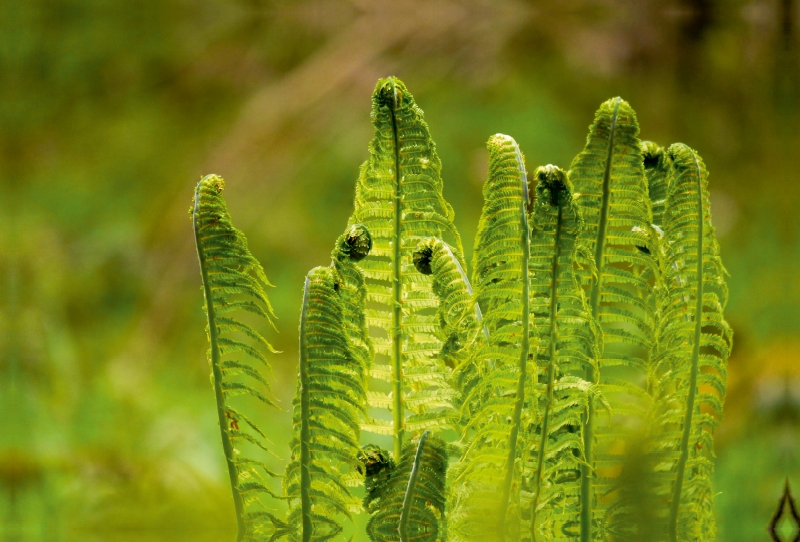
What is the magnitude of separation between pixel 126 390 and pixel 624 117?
1.45 metres

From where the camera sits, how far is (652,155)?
310 millimetres

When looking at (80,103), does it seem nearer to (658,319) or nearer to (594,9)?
(594,9)

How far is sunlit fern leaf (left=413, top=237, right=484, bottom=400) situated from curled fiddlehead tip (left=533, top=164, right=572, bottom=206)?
0.14 ft

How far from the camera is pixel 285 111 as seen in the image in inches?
70.0

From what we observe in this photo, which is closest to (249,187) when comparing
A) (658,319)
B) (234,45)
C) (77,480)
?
(234,45)

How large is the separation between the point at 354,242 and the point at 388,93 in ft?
0.19

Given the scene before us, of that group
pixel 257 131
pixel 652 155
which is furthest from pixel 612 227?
pixel 257 131

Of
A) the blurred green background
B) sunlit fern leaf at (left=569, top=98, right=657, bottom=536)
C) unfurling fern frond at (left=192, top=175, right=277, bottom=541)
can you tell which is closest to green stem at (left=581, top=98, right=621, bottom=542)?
sunlit fern leaf at (left=569, top=98, right=657, bottom=536)

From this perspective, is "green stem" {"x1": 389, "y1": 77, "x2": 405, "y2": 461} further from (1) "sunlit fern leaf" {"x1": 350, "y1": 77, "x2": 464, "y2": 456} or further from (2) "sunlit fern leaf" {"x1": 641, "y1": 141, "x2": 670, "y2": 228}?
(2) "sunlit fern leaf" {"x1": 641, "y1": 141, "x2": 670, "y2": 228}

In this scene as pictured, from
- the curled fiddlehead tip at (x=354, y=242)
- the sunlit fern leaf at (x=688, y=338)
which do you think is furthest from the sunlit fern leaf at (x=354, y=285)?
the sunlit fern leaf at (x=688, y=338)

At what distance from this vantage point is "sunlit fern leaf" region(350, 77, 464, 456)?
0.28 metres

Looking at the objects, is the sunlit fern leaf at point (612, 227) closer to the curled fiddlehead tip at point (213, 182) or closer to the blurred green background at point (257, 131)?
the curled fiddlehead tip at point (213, 182)

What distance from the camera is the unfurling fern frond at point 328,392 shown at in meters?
0.24

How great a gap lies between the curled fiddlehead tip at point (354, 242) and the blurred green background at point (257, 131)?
3.49 feet
